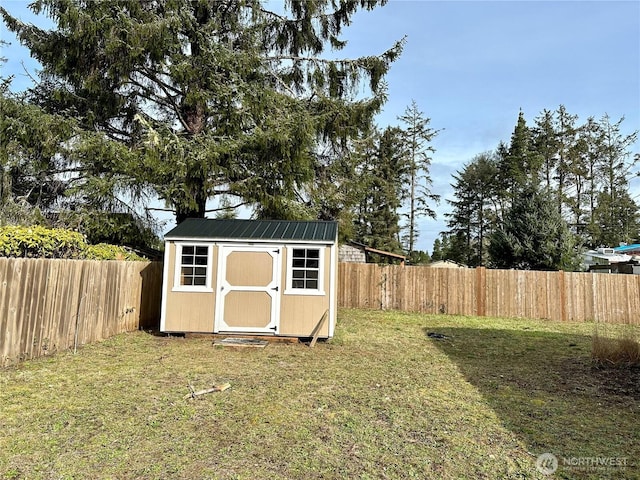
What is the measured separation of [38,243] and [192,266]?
2.48m

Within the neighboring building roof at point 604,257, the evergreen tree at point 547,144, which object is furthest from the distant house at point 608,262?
the evergreen tree at point 547,144

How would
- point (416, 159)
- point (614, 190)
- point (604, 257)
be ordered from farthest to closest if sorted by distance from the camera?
1. point (416, 159)
2. point (614, 190)
3. point (604, 257)

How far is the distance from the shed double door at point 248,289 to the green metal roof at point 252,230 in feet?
0.90

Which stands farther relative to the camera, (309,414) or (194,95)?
(194,95)

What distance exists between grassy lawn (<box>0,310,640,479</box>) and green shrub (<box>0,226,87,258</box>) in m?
1.80

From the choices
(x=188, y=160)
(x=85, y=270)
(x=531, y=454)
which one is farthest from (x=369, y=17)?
(x=531, y=454)

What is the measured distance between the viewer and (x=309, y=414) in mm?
3740

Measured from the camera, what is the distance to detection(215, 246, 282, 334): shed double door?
24.0 feet

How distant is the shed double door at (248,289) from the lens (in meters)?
7.31

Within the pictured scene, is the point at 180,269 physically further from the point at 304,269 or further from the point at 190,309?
the point at 304,269

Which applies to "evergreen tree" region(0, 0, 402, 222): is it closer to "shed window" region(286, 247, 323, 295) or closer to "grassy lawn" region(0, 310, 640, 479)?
"shed window" region(286, 247, 323, 295)

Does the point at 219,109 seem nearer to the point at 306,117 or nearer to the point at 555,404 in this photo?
the point at 306,117

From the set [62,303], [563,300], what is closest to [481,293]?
[563,300]

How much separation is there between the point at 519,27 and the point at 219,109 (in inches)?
296
